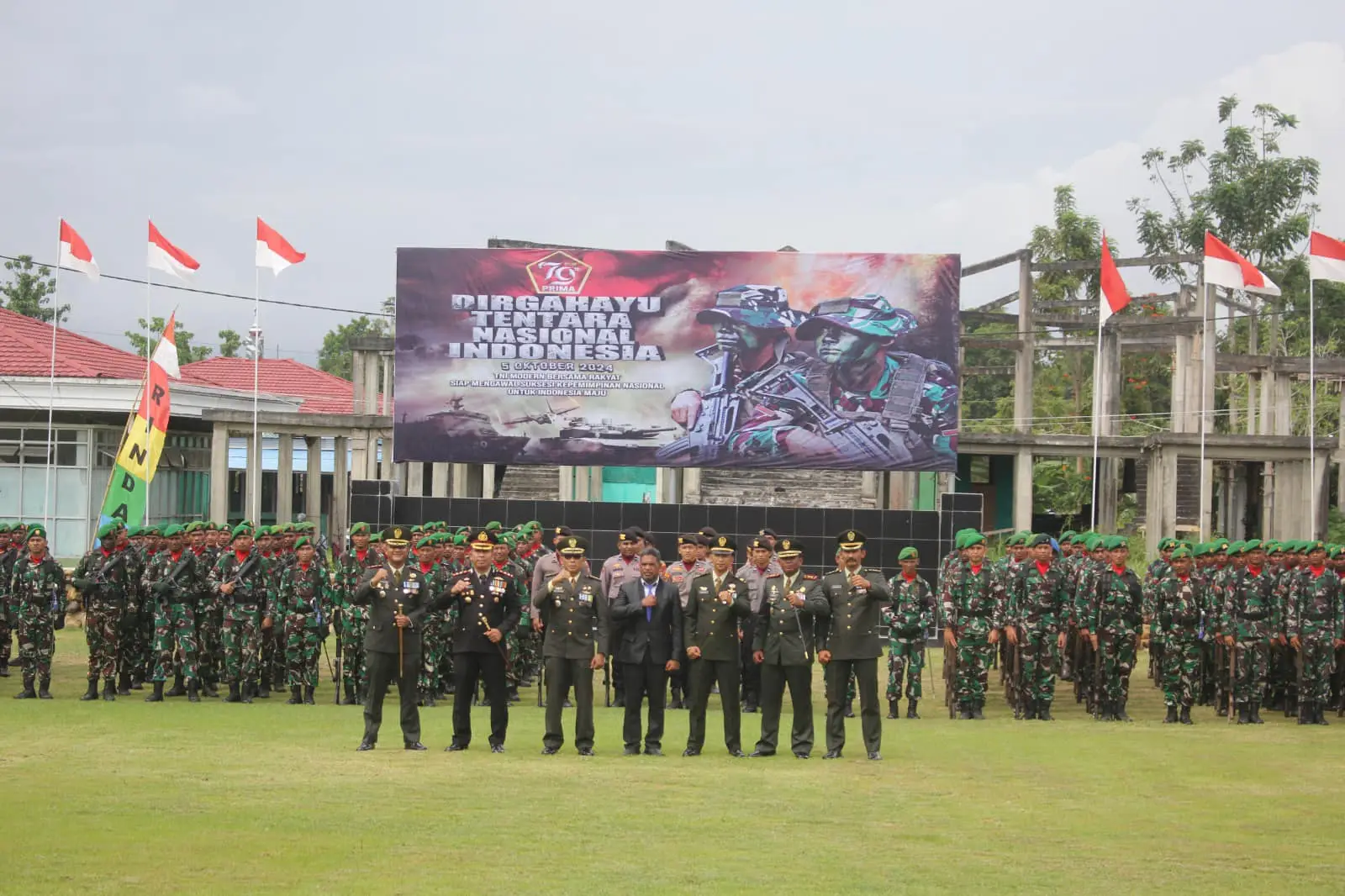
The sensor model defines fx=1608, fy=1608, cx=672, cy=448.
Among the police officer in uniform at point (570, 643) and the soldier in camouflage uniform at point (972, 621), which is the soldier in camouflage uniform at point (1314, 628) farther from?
the police officer in uniform at point (570, 643)

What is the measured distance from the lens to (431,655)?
16.9 metres

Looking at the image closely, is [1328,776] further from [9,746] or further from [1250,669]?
[9,746]

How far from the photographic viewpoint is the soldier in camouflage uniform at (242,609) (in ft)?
55.1

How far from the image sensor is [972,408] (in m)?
60.2

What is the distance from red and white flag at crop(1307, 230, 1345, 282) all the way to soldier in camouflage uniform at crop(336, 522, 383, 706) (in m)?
16.0

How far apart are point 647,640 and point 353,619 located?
424cm

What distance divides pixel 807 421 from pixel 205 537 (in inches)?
496

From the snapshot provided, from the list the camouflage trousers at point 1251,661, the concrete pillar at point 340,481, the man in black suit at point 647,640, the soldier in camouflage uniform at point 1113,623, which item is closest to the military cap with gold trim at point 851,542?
the man in black suit at point 647,640

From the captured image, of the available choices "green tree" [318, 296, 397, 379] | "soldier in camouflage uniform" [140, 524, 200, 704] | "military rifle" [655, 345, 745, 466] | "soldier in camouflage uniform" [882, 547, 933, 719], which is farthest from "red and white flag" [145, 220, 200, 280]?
"green tree" [318, 296, 397, 379]

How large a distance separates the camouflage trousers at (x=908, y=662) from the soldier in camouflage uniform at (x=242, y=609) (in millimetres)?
6234

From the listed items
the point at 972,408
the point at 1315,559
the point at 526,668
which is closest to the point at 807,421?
the point at 526,668

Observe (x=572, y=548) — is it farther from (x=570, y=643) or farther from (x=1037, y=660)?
(x=1037, y=660)

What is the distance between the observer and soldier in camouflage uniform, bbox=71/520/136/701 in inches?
660

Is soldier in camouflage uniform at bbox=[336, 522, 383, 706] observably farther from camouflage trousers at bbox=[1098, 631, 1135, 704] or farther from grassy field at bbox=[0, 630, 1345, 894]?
camouflage trousers at bbox=[1098, 631, 1135, 704]
